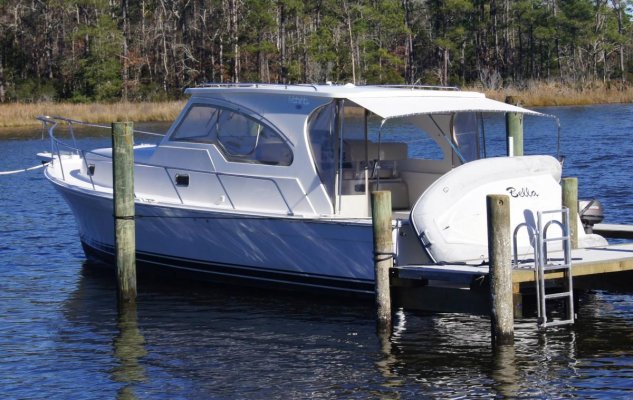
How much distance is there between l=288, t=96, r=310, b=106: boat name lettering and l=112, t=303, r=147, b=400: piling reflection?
326cm

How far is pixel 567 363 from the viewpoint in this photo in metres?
11.5

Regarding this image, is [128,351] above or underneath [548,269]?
underneath

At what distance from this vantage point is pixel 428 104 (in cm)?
1359

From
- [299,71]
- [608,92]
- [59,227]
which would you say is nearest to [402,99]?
[59,227]

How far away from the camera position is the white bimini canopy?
42.5ft

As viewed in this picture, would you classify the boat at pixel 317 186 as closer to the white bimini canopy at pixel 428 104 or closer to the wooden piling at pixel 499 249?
the white bimini canopy at pixel 428 104

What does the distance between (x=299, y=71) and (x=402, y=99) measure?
174ft

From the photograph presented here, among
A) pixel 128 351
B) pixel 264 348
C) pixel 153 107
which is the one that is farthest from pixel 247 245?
pixel 153 107

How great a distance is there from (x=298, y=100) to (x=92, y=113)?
3674 centimetres

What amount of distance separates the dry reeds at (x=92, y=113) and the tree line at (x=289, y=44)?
1139 centimetres

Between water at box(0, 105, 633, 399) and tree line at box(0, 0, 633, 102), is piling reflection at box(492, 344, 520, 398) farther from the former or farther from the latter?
tree line at box(0, 0, 633, 102)

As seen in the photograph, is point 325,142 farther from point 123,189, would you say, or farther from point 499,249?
point 499,249

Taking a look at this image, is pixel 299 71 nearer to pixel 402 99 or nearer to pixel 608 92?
pixel 608 92

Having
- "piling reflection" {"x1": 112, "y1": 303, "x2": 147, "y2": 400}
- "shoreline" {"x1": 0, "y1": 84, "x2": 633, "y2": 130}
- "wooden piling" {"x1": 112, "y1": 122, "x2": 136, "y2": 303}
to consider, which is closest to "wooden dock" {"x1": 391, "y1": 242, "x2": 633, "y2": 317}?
"piling reflection" {"x1": 112, "y1": 303, "x2": 147, "y2": 400}
